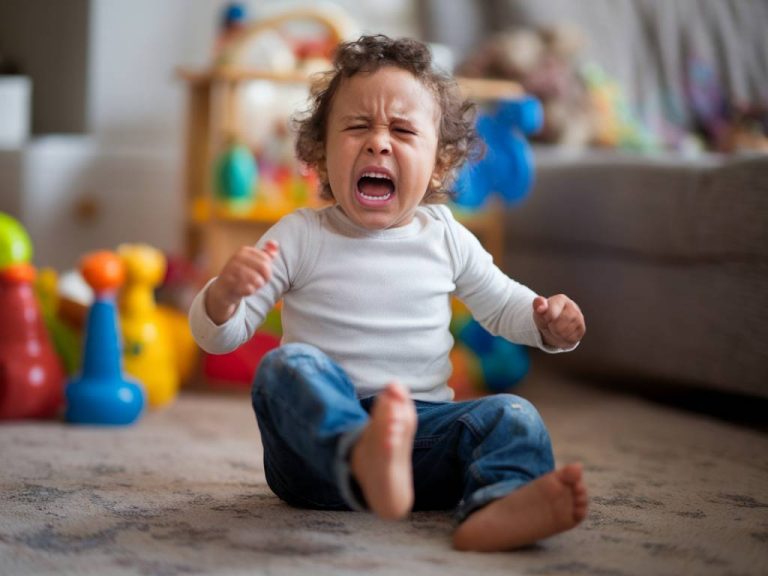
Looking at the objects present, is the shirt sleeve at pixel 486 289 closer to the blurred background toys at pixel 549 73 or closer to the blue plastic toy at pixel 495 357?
the blue plastic toy at pixel 495 357

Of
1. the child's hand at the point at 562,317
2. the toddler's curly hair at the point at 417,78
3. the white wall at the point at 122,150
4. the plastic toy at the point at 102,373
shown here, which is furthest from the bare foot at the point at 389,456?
the white wall at the point at 122,150

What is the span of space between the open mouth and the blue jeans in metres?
0.17

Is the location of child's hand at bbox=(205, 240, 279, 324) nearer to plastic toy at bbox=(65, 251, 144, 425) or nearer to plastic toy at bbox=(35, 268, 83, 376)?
plastic toy at bbox=(65, 251, 144, 425)

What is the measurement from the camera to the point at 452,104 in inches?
44.9

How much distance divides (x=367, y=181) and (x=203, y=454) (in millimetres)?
483

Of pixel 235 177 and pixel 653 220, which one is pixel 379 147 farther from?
pixel 235 177

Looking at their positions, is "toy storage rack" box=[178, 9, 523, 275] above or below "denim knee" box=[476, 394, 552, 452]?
above

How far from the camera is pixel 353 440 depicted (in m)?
0.83

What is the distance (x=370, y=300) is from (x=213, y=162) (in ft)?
3.60

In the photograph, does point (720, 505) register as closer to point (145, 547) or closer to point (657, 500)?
point (657, 500)

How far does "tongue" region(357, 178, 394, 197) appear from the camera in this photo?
1.04m

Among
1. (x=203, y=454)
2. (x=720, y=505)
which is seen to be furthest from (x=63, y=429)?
(x=720, y=505)

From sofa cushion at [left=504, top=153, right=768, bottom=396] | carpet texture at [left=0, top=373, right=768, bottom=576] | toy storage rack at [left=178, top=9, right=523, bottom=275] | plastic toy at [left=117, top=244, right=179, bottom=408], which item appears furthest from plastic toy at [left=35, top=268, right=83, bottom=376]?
sofa cushion at [left=504, top=153, right=768, bottom=396]

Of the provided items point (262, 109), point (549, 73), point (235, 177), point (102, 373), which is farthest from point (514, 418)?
point (549, 73)
